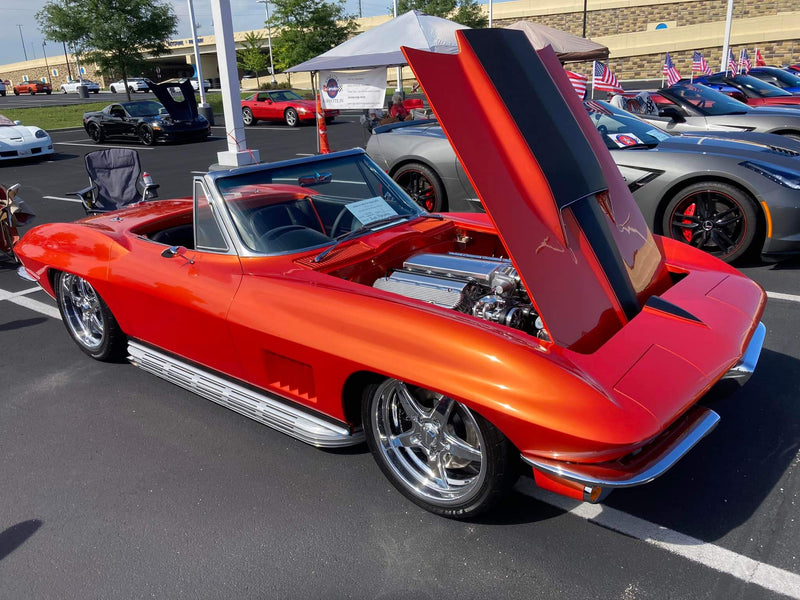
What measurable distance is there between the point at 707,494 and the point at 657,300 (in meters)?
0.86

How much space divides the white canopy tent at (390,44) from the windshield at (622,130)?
16.0 ft

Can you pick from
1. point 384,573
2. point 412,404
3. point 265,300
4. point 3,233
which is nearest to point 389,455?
point 412,404

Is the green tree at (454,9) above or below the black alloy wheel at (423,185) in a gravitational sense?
above

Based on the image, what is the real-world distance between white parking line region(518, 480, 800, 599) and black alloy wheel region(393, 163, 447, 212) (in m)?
4.89

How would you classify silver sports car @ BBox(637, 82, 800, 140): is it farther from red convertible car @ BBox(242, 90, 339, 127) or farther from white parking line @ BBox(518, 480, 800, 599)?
red convertible car @ BBox(242, 90, 339, 127)

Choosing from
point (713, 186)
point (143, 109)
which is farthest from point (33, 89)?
point (713, 186)

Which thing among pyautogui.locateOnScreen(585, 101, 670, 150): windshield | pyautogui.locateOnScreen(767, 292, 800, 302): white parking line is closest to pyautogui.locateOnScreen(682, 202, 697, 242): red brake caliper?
pyautogui.locateOnScreen(585, 101, 670, 150): windshield

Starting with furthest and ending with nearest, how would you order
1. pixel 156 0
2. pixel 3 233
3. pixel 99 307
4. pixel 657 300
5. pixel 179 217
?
A: pixel 156 0
pixel 3 233
pixel 179 217
pixel 99 307
pixel 657 300

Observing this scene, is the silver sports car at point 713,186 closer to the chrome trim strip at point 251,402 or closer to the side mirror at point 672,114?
the side mirror at point 672,114

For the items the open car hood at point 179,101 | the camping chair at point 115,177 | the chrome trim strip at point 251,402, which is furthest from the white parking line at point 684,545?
the open car hood at point 179,101

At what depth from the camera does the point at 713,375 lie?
247cm

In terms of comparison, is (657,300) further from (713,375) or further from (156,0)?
(156,0)

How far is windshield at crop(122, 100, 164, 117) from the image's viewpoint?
1881 cm

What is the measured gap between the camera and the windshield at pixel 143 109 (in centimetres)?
1881
